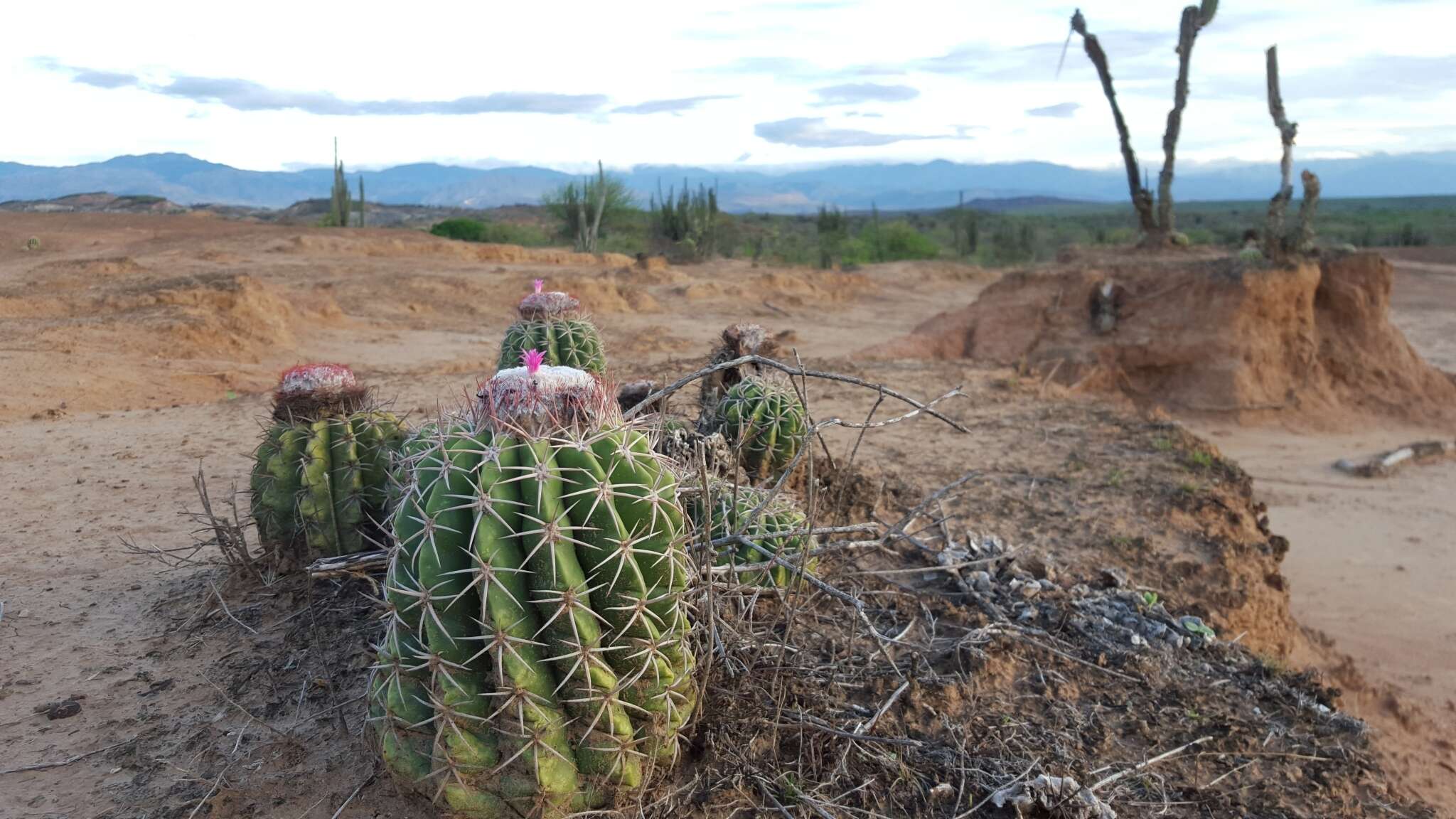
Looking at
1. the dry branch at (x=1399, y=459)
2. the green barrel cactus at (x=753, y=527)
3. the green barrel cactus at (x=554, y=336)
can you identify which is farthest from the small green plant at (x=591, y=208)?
the green barrel cactus at (x=753, y=527)

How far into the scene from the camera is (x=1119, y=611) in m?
4.26

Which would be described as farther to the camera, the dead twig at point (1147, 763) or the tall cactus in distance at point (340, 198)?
the tall cactus in distance at point (340, 198)

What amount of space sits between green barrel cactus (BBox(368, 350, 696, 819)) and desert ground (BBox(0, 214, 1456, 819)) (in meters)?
0.46

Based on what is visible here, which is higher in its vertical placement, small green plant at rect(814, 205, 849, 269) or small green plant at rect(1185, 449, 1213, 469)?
small green plant at rect(814, 205, 849, 269)

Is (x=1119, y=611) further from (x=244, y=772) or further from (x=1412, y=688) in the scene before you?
(x=244, y=772)

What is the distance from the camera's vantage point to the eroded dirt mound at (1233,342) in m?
11.2

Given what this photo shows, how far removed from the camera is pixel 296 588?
3.69 meters

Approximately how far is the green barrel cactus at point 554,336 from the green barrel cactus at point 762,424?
725mm

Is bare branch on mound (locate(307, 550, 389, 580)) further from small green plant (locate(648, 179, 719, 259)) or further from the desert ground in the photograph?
small green plant (locate(648, 179, 719, 259))

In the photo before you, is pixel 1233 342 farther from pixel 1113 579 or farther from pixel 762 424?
pixel 762 424

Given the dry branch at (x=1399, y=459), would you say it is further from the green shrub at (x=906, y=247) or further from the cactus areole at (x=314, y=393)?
the green shrub at (x=906, y=247)

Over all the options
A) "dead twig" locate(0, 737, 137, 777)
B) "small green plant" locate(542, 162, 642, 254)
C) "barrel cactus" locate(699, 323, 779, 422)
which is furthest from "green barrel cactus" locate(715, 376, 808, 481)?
"small green plant" locate(542, 162, 642, 254)

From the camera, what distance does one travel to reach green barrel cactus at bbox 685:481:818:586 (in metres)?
3.39

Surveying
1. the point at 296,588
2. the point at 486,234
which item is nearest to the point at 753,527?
the point at 296,588
